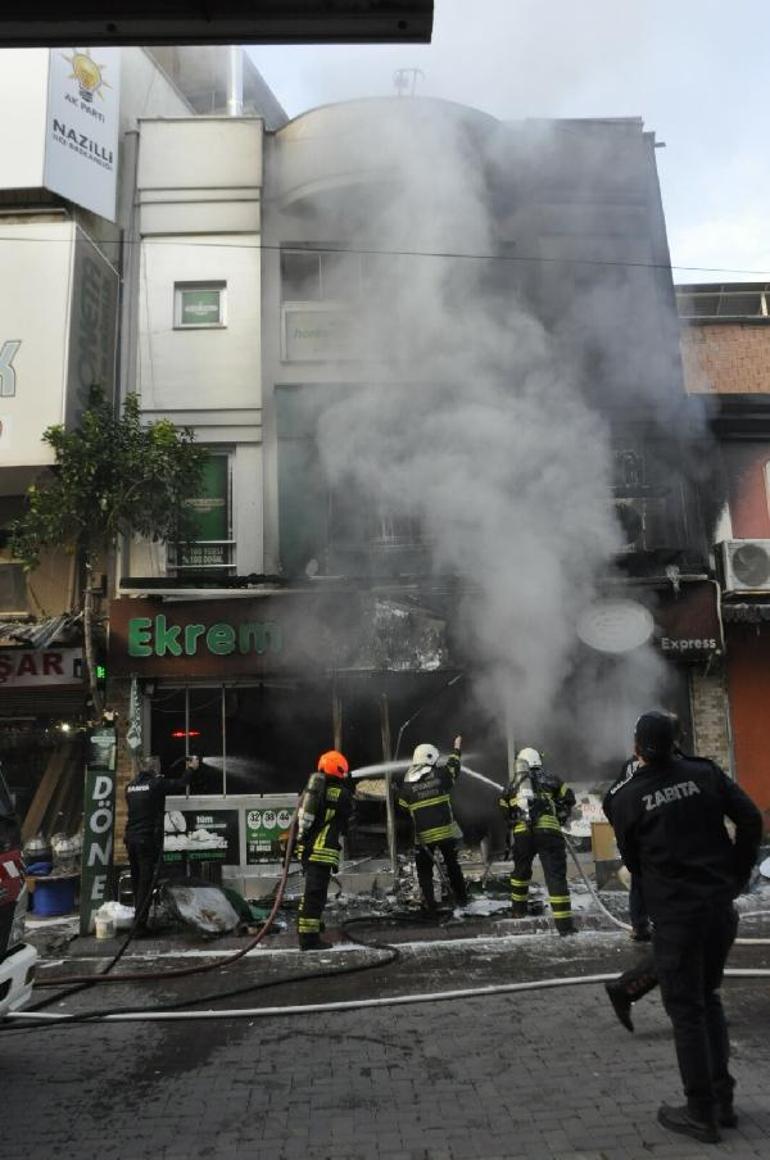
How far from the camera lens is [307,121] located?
1032cm

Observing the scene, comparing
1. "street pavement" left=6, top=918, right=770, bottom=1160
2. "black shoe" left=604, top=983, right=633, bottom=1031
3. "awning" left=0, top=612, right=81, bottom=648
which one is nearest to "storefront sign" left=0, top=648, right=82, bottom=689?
"awning" left=0, top=612, right=81, bottom=648

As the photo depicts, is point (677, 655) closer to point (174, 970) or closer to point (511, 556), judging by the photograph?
point (511, 556)

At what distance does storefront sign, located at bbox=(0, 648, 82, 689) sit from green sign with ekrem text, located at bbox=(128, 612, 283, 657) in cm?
81

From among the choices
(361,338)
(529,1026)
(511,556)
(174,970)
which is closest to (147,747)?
(174,970)

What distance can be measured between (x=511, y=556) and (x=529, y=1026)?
5.12 meters

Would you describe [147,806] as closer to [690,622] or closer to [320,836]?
[320,836]

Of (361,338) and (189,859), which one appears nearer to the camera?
(189,859)

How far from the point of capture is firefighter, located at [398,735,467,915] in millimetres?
6754

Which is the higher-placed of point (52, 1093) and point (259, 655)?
point (259, 655)

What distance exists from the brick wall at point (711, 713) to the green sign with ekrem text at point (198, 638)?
14.8ft

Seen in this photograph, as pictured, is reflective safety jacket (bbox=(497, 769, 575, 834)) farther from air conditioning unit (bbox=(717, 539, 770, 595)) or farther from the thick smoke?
air conditioning unit (bbox=(717, 539, 770, 595))

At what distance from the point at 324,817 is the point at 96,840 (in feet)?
6.61

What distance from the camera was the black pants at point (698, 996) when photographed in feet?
9.09

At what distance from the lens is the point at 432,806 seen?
677 centimetres
